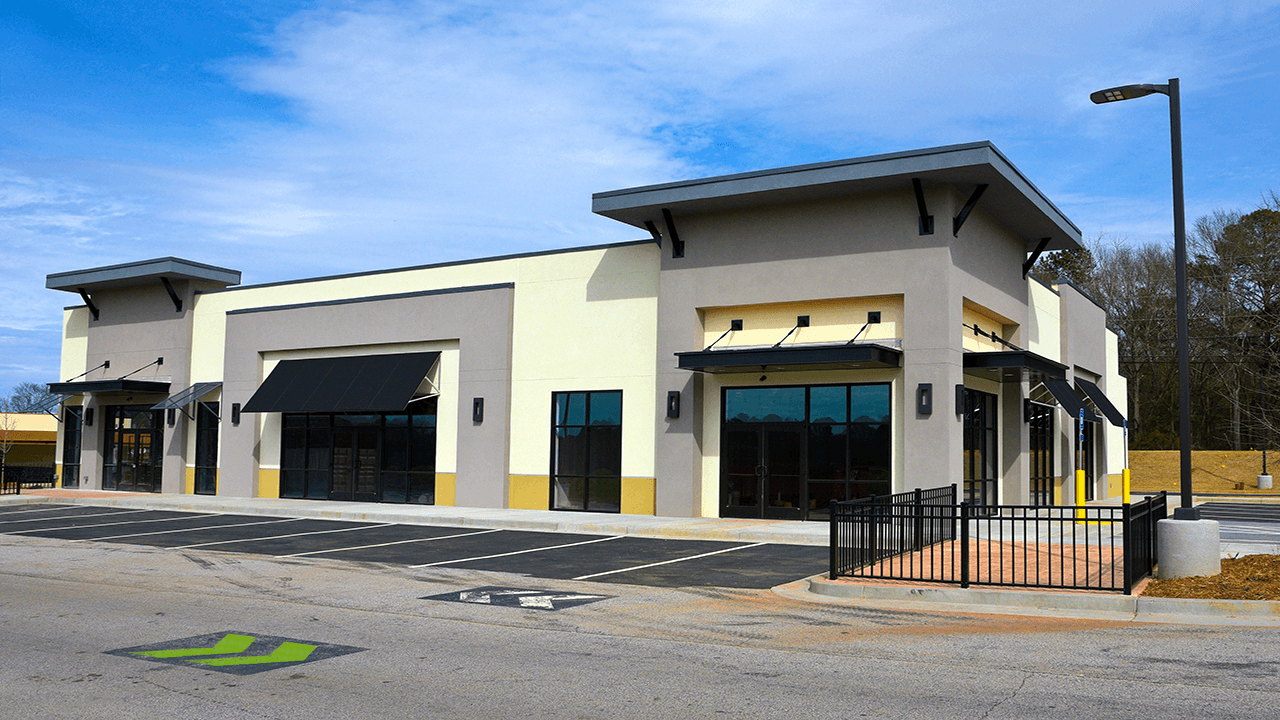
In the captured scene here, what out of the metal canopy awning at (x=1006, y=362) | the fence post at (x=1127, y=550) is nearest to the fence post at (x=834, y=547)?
the fence post at (x=1127, y=550)

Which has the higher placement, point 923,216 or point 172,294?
point 923,216

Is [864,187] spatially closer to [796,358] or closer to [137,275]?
[796,358]

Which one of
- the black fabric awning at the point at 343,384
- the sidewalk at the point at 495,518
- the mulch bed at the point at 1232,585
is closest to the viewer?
the mulch bed at the point at 1232,585

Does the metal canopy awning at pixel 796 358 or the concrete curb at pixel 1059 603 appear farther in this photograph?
the metal canopy awning at pixel 796 358

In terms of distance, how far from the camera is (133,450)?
119 feet

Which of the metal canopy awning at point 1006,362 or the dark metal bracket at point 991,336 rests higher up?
the dark metal bracket at point 991,336

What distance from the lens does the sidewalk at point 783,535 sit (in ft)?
35.1

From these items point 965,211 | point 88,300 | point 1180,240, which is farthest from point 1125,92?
point 88,300

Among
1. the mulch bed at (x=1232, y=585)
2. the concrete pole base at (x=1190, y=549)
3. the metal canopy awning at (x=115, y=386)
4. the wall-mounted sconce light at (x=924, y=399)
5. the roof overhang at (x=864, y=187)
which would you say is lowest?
the mulch bed at (x=1232, y=585)

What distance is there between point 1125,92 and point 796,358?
386 inches

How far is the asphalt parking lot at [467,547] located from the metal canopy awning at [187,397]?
8297mm

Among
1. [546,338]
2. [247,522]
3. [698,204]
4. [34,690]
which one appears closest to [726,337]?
[698,204]

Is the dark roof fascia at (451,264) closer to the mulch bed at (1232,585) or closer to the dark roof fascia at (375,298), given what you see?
the dark roof fascia at (375,298)

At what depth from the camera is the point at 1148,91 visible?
12875 mm
